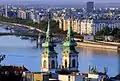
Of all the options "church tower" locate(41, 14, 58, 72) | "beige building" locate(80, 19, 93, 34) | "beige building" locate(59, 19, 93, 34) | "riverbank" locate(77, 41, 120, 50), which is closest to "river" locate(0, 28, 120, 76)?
"riverbank" locate(77, 41, 120, 50)

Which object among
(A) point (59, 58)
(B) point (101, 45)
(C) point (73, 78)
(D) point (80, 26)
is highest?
(C) point (73, 78)

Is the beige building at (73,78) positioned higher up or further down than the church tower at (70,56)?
higher up

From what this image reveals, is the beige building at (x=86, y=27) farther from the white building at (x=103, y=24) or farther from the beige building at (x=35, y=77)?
the beige building at (x=35, y=77)

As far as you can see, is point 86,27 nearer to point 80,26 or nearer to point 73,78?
point 80,26

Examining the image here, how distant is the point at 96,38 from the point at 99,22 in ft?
16.2

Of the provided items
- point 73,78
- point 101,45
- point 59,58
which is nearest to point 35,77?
point 73,78

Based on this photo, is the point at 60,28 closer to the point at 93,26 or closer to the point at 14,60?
the point at 93,26

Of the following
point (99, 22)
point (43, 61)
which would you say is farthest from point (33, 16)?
point (43, 61)

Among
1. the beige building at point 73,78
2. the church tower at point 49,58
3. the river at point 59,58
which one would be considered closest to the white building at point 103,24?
the river at point 59,58

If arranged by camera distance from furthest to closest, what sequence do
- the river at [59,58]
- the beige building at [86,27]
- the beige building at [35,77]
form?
the beige building at [86,27], the river at [59,58], the beige building at [35,77]

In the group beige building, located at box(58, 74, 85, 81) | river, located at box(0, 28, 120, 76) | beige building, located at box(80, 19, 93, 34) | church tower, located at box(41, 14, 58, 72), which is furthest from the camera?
beige building, located at box(80, 19, 93, 34)

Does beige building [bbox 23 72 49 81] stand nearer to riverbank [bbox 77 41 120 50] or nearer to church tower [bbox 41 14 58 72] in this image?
church tower [bbox 41 14 58 72]

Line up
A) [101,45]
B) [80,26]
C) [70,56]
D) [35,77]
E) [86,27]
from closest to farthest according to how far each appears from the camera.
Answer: [35,77] < [70,56] < [101,45] < [86,27] < [80,26]

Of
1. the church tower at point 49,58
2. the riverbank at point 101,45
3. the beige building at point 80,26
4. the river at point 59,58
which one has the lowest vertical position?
the beige building at point 80,26
